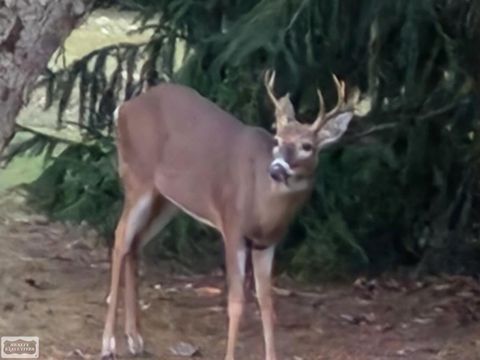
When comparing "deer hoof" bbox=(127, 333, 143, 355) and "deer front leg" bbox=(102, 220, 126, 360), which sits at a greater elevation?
"deer front leg" bbox=(102, 220, 126, 360)

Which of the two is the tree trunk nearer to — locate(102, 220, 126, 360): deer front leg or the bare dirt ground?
locate(102, 220, 126, 360): deer front leg

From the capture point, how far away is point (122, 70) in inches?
383

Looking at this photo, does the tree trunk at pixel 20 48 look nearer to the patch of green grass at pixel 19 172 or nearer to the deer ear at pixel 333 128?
the deer ear at pixel 333 128

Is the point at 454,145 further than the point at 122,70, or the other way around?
the point at 122,70

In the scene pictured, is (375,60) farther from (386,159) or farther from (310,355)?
(310,355)

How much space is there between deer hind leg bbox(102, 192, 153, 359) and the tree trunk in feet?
9.08

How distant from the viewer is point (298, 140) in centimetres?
643

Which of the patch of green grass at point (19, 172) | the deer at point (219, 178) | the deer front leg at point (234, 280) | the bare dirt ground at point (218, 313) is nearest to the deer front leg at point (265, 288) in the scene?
the deer at point (219, 178)

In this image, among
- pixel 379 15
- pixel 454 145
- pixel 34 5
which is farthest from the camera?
pixel 454 145

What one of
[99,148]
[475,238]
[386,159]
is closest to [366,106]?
[386,159]

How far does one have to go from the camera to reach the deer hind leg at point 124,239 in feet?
24.0

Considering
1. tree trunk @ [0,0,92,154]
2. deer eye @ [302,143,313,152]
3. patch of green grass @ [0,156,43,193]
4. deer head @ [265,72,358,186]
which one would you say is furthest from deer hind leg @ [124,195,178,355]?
patch of green grass @ [0,156,43,193]

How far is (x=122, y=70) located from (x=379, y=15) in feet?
7.08

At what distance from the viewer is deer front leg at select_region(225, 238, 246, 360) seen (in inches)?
268
